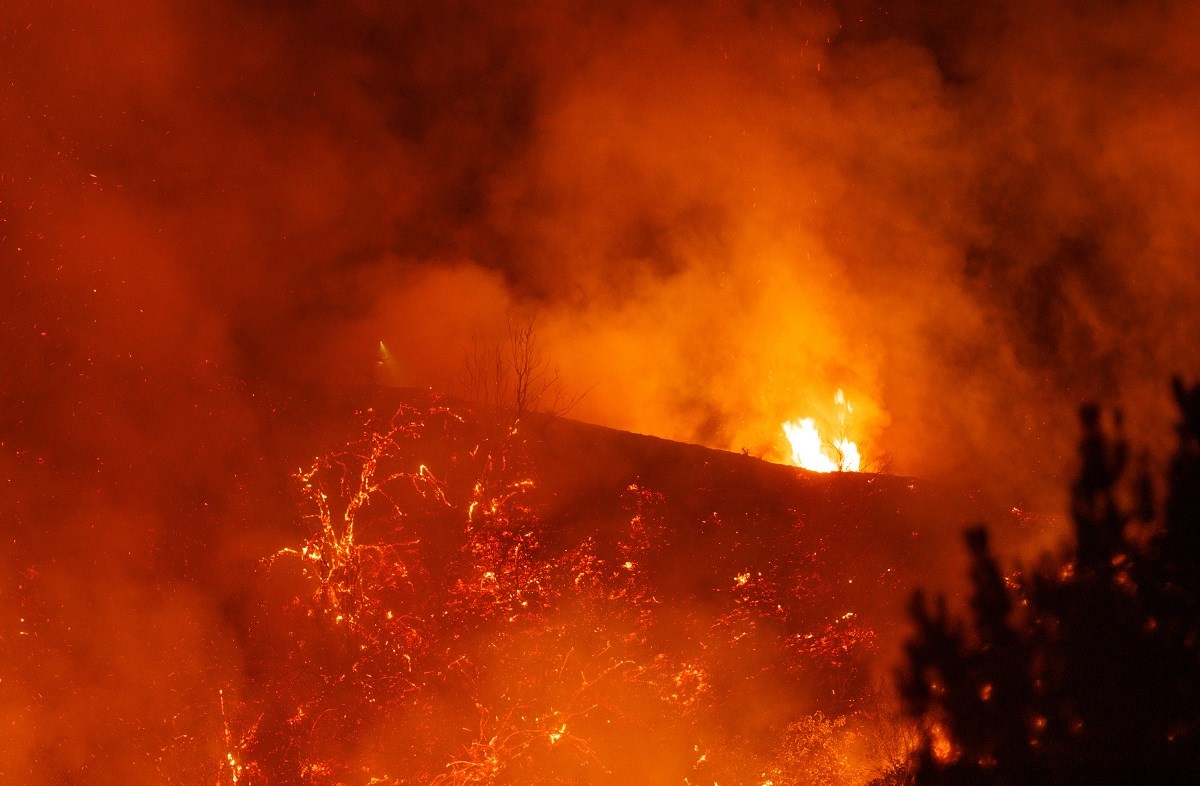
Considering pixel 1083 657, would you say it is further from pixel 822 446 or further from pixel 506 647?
pixel 506 647

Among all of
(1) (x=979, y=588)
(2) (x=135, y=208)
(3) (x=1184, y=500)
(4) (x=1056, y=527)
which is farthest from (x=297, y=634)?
(3) (x=1184, y=500)

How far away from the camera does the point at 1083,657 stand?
557 centimetres

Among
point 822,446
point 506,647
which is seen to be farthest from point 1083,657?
point 506,647

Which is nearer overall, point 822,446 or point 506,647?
point 506,647

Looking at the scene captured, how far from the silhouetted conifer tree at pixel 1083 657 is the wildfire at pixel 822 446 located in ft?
6.53

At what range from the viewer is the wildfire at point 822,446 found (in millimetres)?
8234

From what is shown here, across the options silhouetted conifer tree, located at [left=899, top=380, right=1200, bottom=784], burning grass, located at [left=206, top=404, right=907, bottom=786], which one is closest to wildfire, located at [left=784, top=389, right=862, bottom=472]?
silhouetted conifer tree, located at [left=899, top=380, right=1200, bottom=784]

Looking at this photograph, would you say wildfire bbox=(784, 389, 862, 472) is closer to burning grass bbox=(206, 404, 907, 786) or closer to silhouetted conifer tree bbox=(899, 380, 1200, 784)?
silhouetted conifer tree bbox=(899, 380, 1200, 784)

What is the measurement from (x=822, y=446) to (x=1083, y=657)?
3.22 m

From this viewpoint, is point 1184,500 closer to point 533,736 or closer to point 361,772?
point 533,736

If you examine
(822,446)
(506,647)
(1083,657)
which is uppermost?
(822,446)

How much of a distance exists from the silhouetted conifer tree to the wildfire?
6.53ft

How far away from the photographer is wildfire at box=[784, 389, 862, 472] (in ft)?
27.0

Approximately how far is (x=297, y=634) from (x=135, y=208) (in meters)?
2.83
